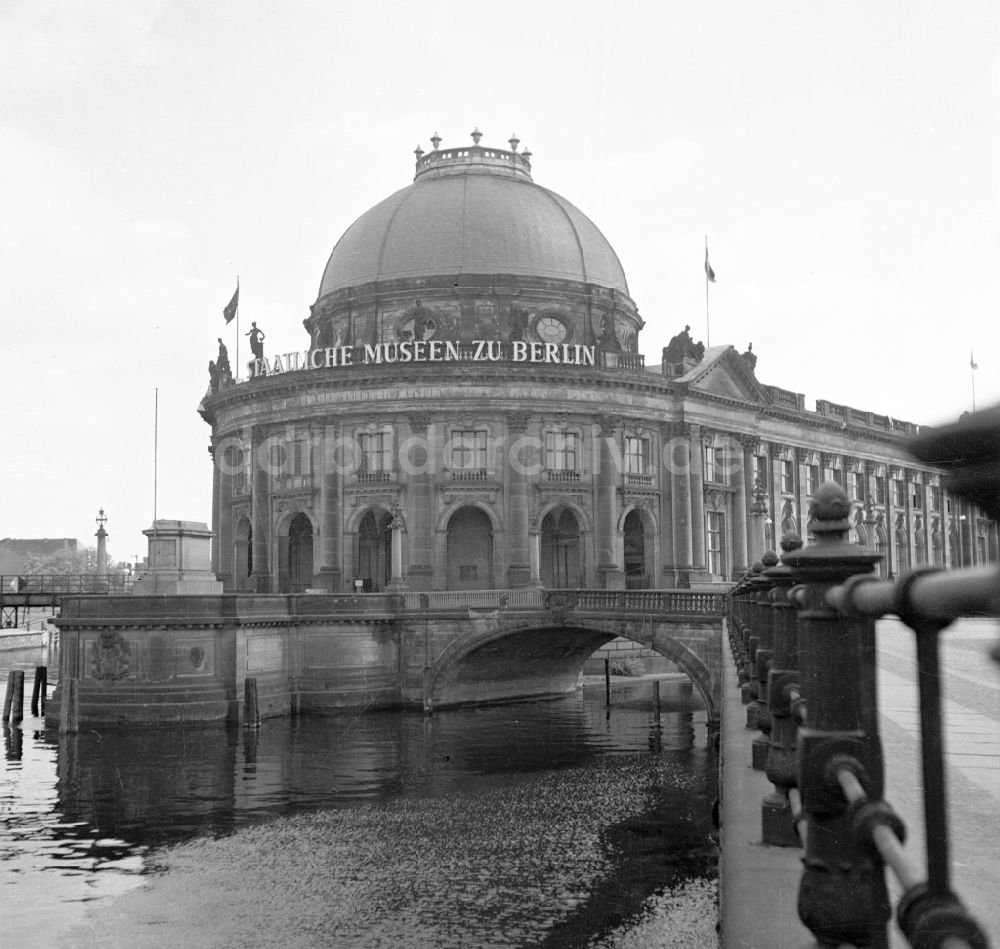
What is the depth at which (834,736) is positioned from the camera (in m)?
4.23

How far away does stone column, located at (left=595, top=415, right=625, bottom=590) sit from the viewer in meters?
64.7

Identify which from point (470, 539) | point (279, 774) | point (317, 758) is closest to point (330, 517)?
point (470, 539)

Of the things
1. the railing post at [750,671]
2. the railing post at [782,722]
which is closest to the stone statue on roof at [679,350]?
the railing post at [750,671]

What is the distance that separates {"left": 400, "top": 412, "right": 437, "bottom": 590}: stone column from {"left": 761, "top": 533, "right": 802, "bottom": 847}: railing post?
182 feet

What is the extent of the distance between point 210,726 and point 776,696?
152 feet

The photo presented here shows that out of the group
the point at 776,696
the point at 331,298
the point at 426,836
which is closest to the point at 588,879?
the point at 426,836

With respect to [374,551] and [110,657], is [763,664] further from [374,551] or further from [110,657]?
[374,551]

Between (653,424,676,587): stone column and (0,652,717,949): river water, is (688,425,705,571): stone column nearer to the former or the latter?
(653,424,676,587): stone column

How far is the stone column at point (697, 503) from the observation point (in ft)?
225

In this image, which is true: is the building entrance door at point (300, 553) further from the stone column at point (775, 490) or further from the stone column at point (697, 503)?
the stone column at point (775, 490)

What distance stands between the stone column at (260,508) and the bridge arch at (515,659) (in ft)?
50.2

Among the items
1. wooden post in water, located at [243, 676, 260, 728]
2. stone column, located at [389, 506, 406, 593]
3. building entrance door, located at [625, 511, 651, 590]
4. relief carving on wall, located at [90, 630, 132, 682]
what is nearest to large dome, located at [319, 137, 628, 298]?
building entrance door, located at [625, 511, 651, 590]

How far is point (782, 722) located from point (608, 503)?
57255mm

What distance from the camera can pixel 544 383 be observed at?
6431 centimetres
